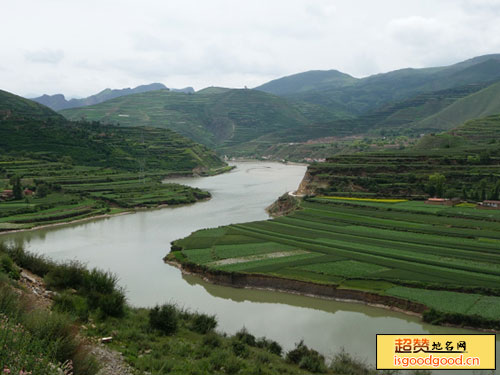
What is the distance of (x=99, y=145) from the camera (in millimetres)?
81125

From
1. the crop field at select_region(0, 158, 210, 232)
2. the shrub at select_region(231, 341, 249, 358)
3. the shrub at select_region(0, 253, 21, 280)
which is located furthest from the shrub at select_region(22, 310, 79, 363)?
the crop field at select_region(0, 158, 210, 232)

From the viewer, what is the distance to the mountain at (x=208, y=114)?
15262 centimetres

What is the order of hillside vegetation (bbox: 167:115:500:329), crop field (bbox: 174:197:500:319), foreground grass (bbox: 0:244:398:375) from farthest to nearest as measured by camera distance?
1. crop field (bbox: 174:197:500:319)
2. hillside vegetation (bbox: 167:115:500:329)
3. foreground grass (bbox: 0:244:398:375)

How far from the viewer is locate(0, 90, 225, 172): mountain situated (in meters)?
74.1

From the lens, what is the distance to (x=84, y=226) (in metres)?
41.8

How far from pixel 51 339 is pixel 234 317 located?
1295cm

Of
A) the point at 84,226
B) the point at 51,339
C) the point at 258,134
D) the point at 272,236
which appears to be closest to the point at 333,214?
the point at 272,236

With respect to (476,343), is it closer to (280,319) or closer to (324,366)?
(324,366)

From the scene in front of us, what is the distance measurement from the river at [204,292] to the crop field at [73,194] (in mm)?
2661

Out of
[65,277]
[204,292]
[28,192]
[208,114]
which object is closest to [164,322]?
[65,277]

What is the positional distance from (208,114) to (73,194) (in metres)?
132

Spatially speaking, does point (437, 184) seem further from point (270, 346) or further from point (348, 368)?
point (348, 368)

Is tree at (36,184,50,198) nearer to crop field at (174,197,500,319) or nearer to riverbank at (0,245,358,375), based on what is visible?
crop field at (174,197,500,319)

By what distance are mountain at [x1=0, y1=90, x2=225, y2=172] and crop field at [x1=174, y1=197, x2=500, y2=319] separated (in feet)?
158
